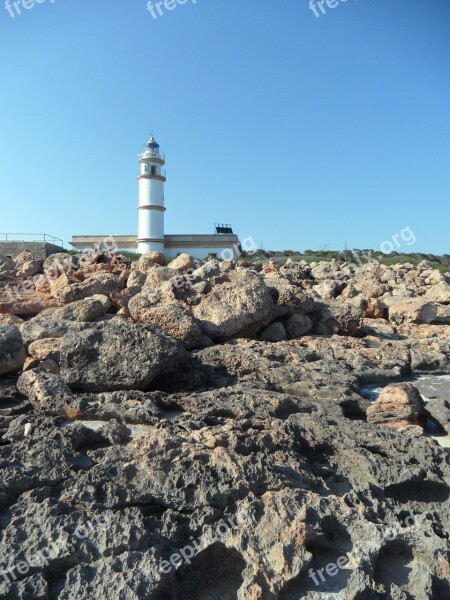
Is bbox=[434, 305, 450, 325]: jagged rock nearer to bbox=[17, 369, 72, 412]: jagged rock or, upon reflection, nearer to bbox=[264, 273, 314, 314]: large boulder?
bbox=[264, 273, 314, 314]: large boulder

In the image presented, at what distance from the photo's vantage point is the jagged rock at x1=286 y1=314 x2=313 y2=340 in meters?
6.47

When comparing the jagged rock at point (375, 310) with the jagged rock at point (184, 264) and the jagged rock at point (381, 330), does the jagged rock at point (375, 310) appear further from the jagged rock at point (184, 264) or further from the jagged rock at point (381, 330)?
the jagged rock at point (184, 264)

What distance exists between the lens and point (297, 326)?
21.3 feet

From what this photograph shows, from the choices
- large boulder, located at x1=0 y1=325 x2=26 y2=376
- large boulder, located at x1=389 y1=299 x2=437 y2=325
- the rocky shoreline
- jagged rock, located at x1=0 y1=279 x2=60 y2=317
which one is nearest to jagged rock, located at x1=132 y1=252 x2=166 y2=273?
jagged rock, located at x1=0 y1=279 x2=60 y2=317

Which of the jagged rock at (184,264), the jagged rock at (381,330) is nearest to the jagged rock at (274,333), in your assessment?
the jagged rock at (381,330)

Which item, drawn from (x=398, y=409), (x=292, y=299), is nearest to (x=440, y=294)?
(x=292, y=299)

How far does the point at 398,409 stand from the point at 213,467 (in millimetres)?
1795

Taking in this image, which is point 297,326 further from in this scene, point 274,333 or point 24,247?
point 24,247

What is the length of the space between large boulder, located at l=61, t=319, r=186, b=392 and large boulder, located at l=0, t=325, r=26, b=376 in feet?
2.32

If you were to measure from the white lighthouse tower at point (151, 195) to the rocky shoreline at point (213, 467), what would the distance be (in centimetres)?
3108

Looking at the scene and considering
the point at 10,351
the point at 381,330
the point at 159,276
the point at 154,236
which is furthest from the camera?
the point at 154,236

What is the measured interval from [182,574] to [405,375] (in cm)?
387

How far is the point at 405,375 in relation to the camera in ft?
18.0

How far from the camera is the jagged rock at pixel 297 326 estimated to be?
6469mm
